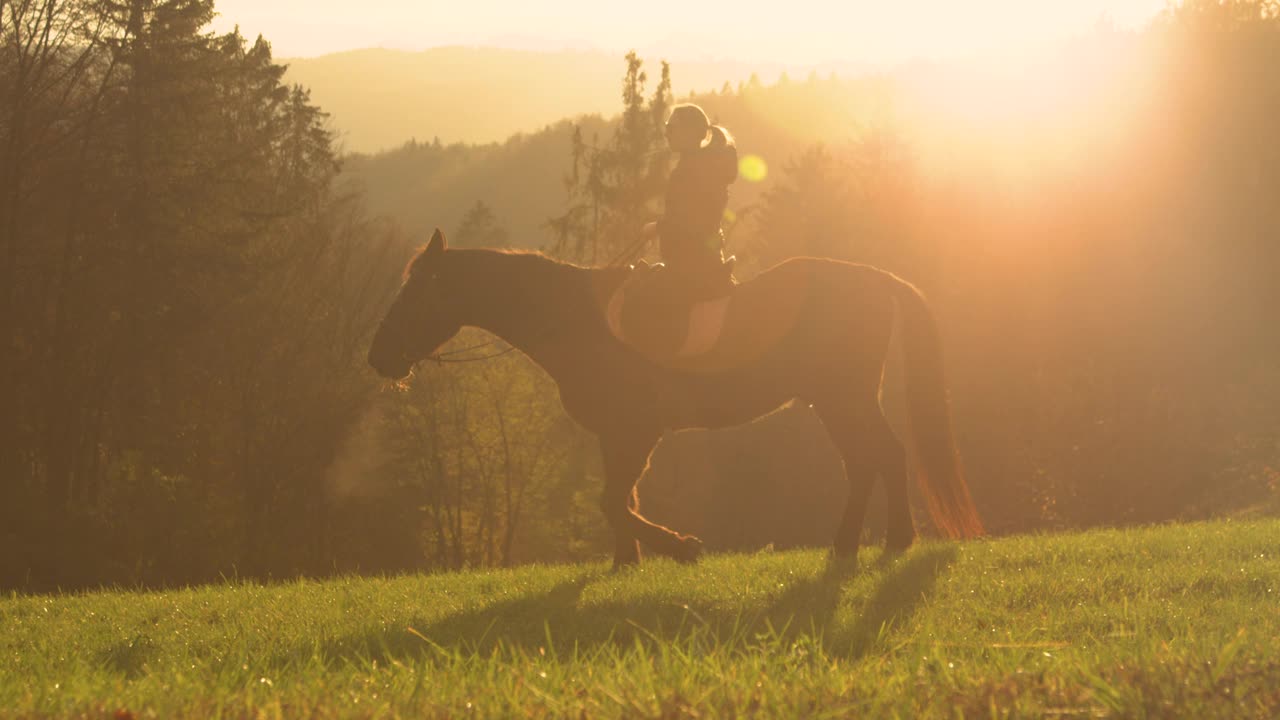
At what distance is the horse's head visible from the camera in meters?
10.7

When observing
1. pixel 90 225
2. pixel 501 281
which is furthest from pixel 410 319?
pixel 90 225

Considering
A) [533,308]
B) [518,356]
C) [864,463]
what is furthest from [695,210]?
[518,356]

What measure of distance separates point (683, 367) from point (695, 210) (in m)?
1.48

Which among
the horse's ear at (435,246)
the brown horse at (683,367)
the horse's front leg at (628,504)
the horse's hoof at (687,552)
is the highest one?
the horse's ear at (435,246)

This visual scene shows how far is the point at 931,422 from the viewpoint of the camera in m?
11.2

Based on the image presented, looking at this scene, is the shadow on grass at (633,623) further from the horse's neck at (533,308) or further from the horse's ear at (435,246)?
the horse's ear at (435,246)

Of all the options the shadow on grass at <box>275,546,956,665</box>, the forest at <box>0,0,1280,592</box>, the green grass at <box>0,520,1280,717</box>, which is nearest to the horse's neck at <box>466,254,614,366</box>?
the green grass at <box>0,520,1280,717</box>

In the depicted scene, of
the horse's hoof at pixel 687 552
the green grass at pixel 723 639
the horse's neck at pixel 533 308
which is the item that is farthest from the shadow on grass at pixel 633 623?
the horse's neck at pixel 533 308

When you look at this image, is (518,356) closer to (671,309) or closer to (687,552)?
(687,552)

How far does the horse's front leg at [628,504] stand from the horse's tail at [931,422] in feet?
7.61

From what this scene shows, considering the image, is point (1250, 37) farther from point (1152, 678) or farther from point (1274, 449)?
point (1152, 678)

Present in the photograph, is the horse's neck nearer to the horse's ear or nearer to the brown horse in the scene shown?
the brown horse

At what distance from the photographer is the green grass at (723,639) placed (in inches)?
149

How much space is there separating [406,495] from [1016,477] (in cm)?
2195
